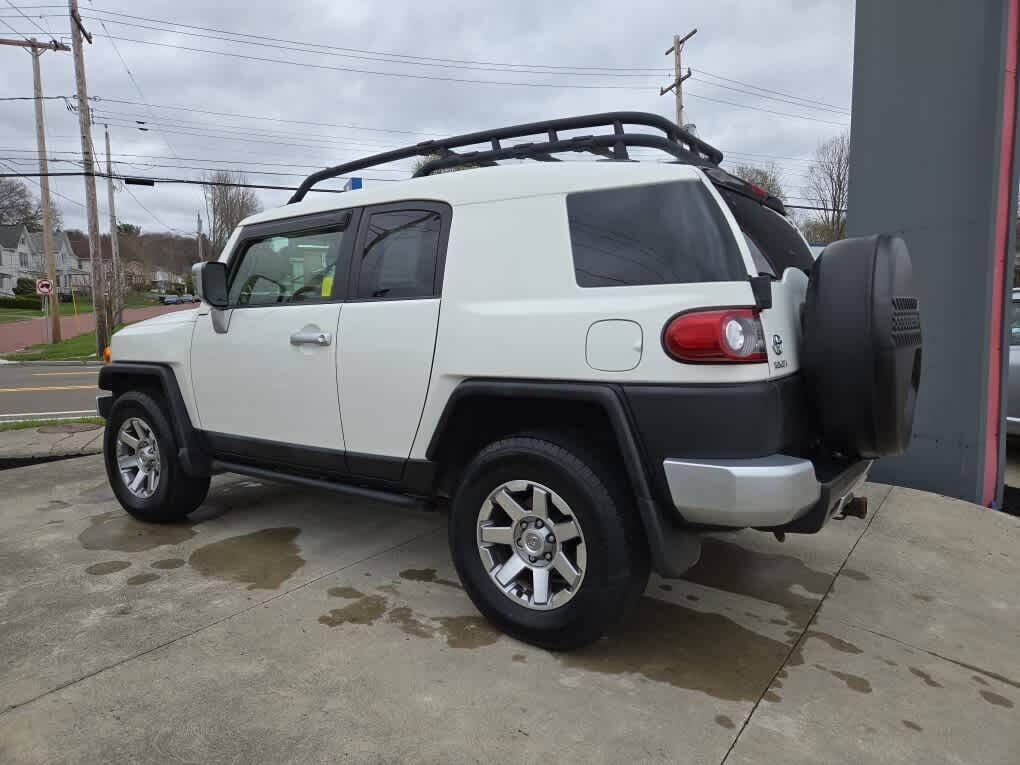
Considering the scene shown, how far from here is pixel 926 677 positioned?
2.42 meters

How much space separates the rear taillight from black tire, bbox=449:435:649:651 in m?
0.54

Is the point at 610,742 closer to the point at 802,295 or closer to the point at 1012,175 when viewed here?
the point at 802,295

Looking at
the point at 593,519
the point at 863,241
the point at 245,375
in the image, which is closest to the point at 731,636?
the point at 593,519

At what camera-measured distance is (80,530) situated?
3945 millimetres

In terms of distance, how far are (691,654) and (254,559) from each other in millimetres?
2257

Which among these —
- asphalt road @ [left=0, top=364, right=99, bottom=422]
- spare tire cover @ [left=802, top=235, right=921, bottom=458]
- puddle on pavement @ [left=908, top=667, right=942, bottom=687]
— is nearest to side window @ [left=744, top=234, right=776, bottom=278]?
spare tire cover @ [left=802, top=235, right=921, bottom=458]

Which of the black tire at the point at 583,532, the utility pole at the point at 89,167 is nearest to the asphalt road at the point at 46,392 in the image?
the utility pole at the point at 89,167

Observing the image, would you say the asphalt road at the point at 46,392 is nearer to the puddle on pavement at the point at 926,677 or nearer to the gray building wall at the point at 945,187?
the gray building wall at the point at 945,187

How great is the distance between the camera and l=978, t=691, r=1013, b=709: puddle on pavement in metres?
2.28

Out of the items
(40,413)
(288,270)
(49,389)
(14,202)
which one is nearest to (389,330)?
(288,270)

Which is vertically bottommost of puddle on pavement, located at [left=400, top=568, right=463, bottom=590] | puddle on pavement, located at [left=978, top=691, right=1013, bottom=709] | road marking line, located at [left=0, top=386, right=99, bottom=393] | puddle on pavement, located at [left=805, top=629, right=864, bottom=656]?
road marking line, located at [left=0, top=386, right=99, bottom=393]

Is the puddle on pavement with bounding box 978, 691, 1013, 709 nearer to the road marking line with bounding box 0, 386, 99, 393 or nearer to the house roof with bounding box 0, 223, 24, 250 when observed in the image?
the road marking line with bounding box 0, 386, 99, 393

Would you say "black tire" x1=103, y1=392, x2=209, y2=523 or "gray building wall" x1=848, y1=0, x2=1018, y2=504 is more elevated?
"gray building wall" x1=848, y1=0, x2=1018, y2=504

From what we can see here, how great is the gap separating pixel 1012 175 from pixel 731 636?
12.5ft
